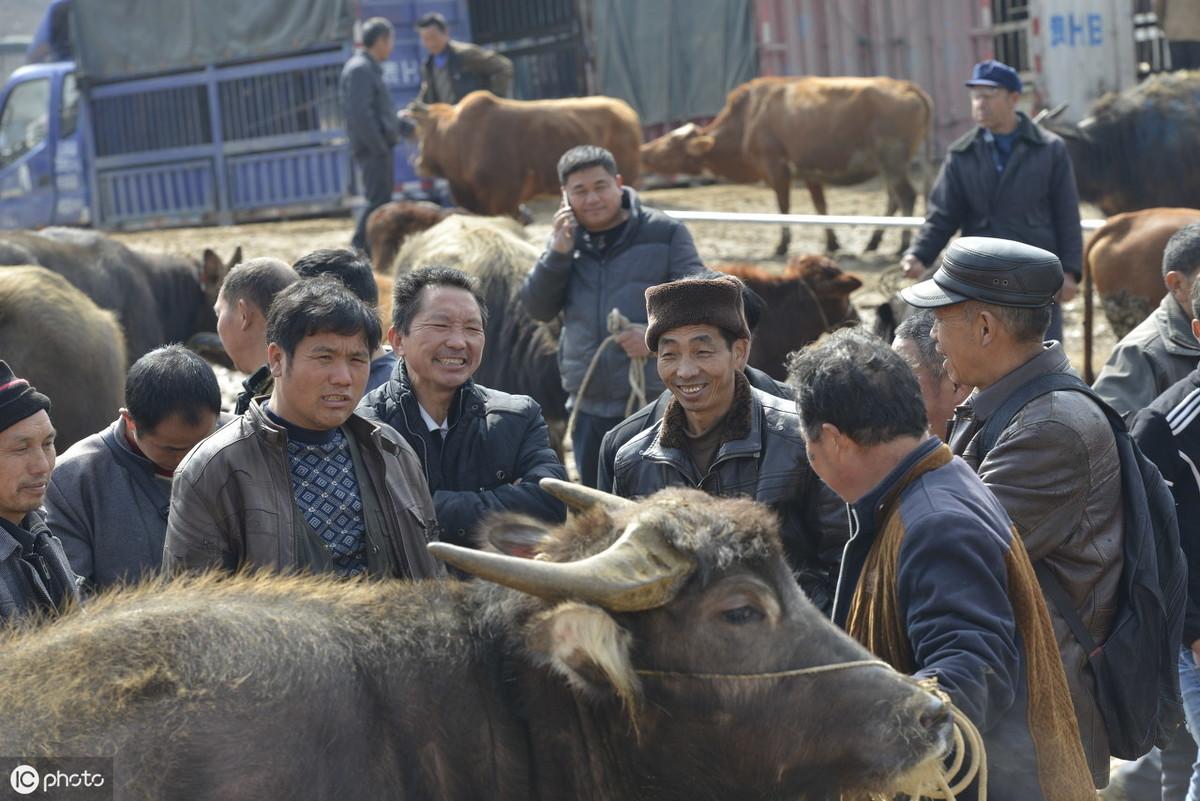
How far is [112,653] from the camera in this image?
10.4 ft

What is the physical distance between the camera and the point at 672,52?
2189cm

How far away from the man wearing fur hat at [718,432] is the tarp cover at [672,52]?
17526 millimetres

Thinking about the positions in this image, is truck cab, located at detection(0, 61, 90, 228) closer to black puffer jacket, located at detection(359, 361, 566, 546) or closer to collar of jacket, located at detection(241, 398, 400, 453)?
black puffer jacket, located at detection(359, 361, 566, 546)

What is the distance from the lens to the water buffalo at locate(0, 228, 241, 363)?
10.3m

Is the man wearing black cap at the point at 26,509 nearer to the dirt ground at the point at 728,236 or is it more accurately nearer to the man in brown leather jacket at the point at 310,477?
the man in brown leather jacket at the point at 310,477

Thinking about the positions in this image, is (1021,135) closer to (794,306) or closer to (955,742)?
(794,306)

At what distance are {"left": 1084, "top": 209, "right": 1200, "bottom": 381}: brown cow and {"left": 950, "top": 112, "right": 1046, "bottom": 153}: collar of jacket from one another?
1325 mm

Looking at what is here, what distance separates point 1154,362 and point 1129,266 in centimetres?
427

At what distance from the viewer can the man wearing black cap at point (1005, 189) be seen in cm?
865

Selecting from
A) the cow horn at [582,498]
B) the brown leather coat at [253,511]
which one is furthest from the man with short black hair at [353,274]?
the cow horn at [582,498]

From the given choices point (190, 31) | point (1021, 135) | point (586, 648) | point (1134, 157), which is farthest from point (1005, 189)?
point (190, 31)

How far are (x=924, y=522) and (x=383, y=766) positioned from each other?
1.35m

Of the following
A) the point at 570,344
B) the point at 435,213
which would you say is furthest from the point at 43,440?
the point at 435,213

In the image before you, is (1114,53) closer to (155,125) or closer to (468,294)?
(155,125)
